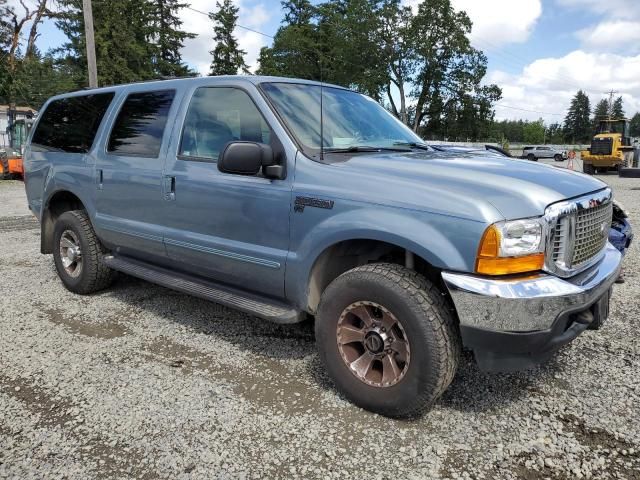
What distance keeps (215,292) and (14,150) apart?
67.2ft

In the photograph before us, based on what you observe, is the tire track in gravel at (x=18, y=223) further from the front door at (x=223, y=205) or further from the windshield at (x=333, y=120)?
the windshield at (x=333, y=120)

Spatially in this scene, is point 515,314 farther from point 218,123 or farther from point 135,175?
point 135,175

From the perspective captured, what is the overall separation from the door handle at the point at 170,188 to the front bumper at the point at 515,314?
2.15 m

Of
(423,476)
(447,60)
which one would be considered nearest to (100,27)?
(447,60)

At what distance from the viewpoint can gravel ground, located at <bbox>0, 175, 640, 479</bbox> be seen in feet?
7.80

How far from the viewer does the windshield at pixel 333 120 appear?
3.23 meters

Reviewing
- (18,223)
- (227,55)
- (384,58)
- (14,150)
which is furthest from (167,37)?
(18,223)

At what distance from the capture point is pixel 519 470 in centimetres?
234

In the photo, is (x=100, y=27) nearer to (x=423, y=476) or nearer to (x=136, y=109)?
(x=136, y=109)

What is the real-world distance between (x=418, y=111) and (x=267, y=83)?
47.9 meters

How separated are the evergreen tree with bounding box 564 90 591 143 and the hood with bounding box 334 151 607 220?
120m

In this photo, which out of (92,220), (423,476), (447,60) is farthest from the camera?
(447,60)

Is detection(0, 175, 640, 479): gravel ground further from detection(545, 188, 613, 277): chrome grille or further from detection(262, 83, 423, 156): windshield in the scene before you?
detection(262, 83, 423, 156): windshield

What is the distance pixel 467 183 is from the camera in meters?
2.56
